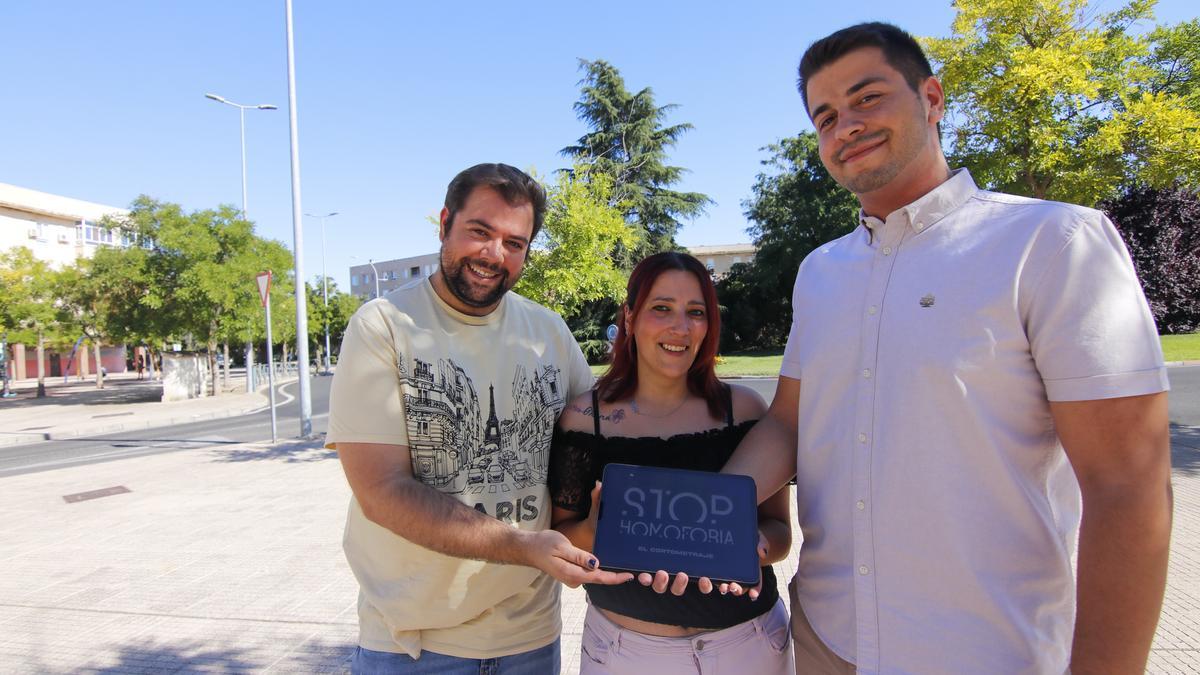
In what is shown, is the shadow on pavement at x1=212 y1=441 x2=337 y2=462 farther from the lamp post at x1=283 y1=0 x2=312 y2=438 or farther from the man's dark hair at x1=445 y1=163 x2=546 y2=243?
the man's dark hair at x1=445 y1=163 x2=546 y2=243

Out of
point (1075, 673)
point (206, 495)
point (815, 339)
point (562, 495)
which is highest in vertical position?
point (815, 339)

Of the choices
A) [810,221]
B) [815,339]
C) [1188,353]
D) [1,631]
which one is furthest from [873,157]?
[810,221]

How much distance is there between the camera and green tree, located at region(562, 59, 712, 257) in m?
34.7

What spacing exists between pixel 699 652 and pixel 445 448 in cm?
98

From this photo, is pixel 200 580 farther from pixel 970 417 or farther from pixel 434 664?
pixel 970 417

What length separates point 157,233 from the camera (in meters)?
23.3

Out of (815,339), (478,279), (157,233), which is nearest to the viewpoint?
(815,339)

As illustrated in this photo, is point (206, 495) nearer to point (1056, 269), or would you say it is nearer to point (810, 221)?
point (1056, 269)

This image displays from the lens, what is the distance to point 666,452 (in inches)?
87.0

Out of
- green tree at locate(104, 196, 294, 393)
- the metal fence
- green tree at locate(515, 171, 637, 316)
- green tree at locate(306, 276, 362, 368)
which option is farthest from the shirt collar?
green tree at locate(306, 276, 362, 368)

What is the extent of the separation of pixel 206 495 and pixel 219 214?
765 inches

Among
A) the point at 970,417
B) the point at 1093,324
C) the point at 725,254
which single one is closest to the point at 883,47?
the point at 1093,324

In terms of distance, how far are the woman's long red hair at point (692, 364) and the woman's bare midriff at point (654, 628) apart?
69cm

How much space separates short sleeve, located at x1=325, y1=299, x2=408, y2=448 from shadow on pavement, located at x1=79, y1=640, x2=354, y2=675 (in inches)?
94.3
